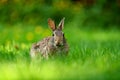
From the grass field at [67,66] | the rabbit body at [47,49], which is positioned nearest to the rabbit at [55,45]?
the rabbit body at [47,49]

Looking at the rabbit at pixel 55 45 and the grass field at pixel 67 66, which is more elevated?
the rabbit at pixel 55 45

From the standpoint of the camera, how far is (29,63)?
6.52 metres

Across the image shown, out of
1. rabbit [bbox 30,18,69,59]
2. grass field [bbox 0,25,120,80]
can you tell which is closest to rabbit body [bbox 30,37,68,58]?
rabbit [bbox 30,18,69,59]

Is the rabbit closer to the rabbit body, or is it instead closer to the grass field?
the rabbit body

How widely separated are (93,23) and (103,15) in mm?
470

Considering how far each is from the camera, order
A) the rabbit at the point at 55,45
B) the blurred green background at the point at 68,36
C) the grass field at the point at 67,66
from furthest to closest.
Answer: the rabbit at the point at 55,45, the blurred green background at the point at 68,36, the grass field at the point at 67,66

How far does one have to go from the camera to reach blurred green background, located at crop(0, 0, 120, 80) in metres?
5.82

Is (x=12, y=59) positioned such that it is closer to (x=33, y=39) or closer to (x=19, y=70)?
(x=19, y=70)

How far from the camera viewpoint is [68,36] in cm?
1306

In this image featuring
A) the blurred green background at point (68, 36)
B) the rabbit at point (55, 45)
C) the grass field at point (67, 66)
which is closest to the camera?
the grass field at point (67, 66)

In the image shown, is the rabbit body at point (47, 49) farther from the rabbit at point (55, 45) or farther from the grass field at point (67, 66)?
the grass field at point (67, 66)

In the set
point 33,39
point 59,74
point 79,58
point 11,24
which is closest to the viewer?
point 59,74

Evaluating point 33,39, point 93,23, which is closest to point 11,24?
point 93,23

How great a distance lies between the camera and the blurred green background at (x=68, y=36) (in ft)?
19.1
